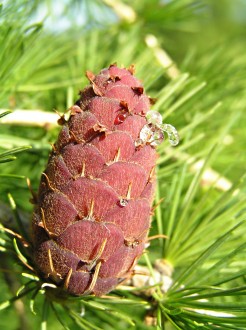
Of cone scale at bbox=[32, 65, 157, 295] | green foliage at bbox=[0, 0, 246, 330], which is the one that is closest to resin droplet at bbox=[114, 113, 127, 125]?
cone scale at bbox=[32, 65, 157, 295]

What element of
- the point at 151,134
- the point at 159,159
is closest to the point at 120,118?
the point at 151,134

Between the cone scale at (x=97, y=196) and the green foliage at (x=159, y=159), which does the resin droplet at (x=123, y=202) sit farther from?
the green foliage at (x=159, y=159)

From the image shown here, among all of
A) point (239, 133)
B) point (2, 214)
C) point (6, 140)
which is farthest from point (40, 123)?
point (239, 133)

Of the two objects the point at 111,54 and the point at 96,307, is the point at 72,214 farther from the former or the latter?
the point at 111,54

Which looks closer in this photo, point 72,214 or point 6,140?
point 72,214

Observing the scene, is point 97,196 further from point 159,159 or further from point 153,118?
point 159,159

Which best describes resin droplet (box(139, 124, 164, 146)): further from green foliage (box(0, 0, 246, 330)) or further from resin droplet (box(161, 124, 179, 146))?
green foliage (box(0, 0, 246, 330))
